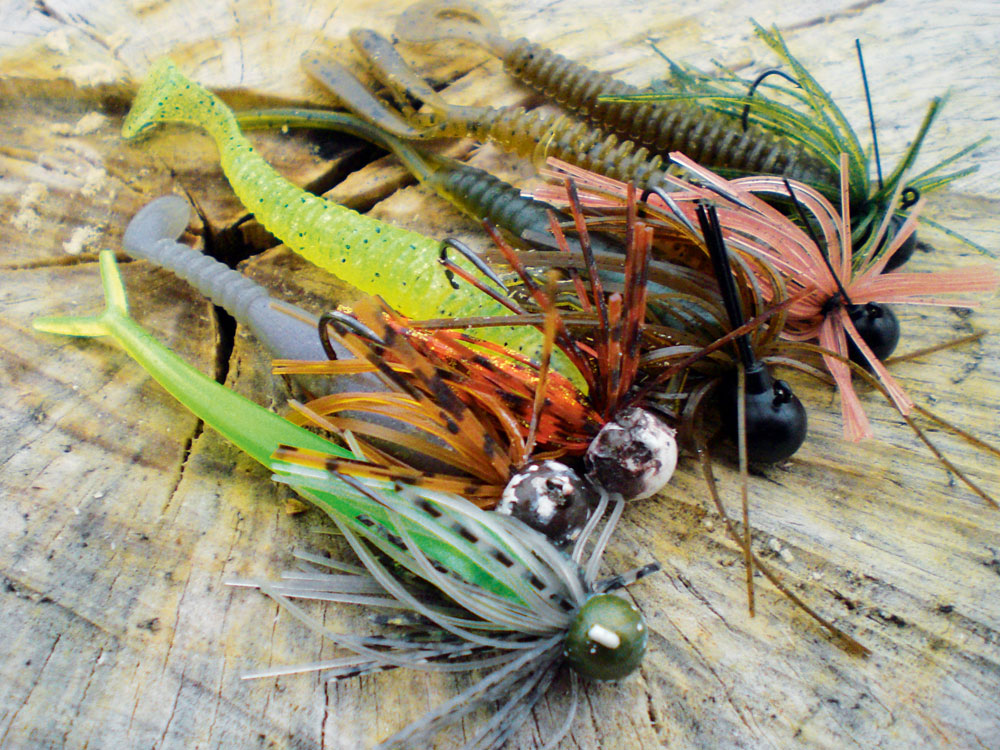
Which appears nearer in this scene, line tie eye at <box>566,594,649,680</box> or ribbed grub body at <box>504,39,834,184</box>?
line tie eye at <box>566,594,649,680</box>

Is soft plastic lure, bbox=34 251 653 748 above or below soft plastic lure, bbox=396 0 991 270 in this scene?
below

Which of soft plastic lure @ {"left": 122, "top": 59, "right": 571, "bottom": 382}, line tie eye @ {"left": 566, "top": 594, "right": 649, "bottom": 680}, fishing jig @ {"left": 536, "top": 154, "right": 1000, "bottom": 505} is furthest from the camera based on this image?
soft plastic lure @ {"left": 122, "top": 59, "right": 571, "bottom": 382}

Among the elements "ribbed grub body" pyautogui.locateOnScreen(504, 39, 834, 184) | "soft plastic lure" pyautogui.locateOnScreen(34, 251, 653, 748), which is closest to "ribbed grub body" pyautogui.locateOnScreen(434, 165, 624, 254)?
"ribbed grub body" pyautogui.locateOnScreen(504, 39, 834, 184)

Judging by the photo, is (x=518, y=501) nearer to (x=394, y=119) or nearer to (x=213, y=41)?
(x=394, y=119)

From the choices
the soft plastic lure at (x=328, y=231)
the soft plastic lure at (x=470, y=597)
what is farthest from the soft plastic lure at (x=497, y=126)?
the soft plastic lure at (x=470, y=597)

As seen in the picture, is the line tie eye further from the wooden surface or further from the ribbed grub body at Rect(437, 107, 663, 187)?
the ribbed grub body at Rect(437, 107, 663, 187)

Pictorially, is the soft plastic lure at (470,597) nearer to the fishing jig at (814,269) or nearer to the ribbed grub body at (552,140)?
the fishing jig at (814,269)

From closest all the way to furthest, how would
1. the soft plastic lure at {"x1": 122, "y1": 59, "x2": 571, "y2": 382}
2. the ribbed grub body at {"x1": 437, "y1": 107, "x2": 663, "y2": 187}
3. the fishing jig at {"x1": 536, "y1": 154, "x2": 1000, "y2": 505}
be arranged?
the fishing jig at {"x1": 536, "y1": 154, "x2": 1000, "y2": 505} < the soft plastic lure at {"x1": 122, "y1": 59, "x2": 571, "y2": 382} < the ribbed grub body at {"x1": 437, "y1": 107, "x2": 663, "y2": 187}
